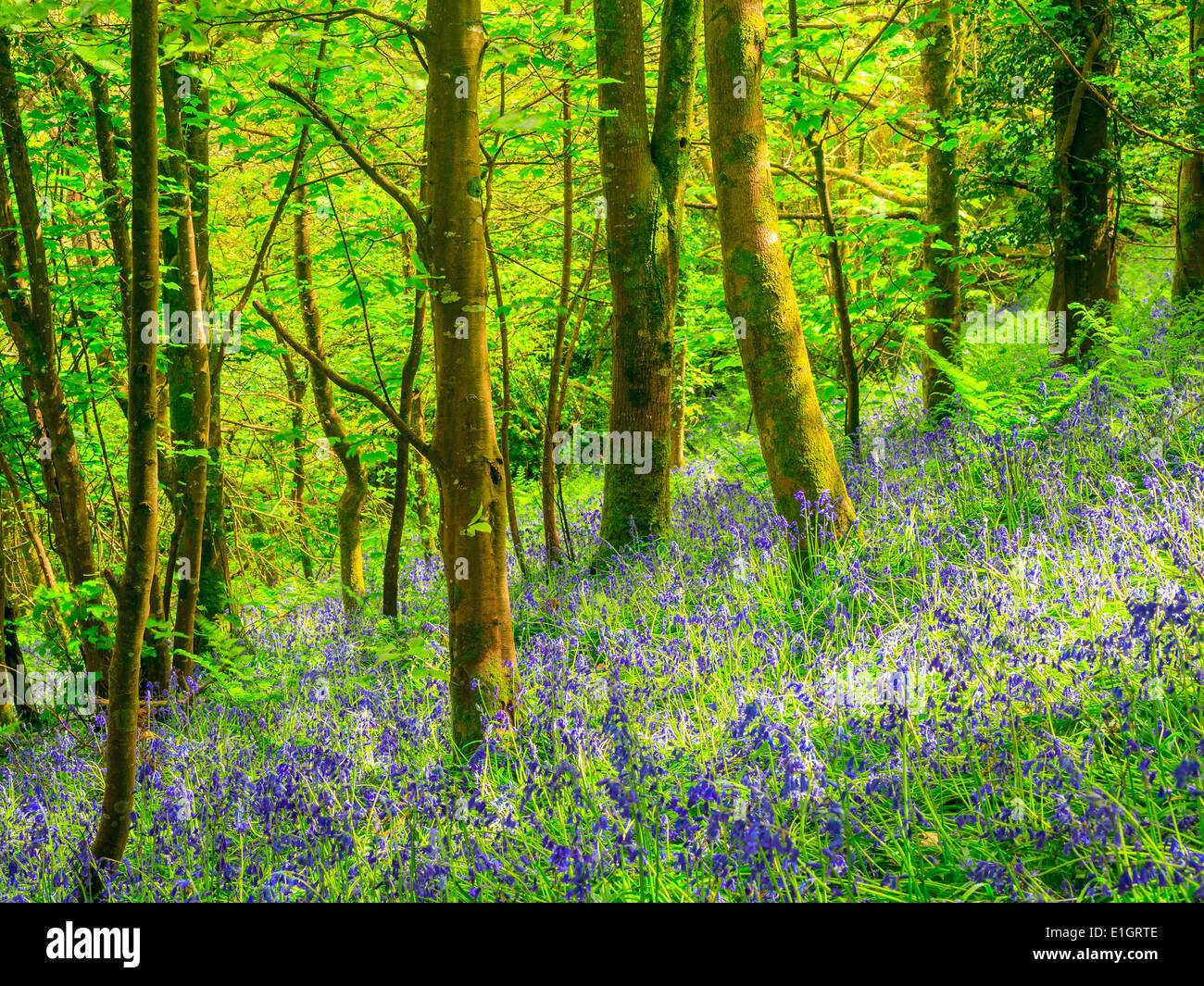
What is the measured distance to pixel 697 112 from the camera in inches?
431

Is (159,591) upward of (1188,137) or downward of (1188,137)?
downward

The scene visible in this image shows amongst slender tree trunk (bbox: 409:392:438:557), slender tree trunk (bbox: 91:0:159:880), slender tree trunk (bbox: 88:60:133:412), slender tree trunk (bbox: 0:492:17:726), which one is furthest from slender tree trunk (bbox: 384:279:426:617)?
A: slender tree trunk (bbox: 91:0:159:880)

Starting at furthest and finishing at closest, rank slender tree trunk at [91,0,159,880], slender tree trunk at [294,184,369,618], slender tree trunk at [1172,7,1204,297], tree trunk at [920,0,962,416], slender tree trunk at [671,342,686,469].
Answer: slender tree trunk at [671,342,686,469] → slender tree trunk at [294,184,369,618] → tree trunk at [920,0,962,416] → slender tree trunk at [1172,7,1204,297] → slender tree trunk at [91,0,159,880]

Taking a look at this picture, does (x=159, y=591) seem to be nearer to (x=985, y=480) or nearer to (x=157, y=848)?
(x=157, y=848)

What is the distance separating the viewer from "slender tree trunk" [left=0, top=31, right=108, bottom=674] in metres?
5.86

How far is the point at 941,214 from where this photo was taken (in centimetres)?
891

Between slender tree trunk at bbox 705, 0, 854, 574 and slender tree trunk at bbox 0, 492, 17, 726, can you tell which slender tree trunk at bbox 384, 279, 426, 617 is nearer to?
slender tree trunk at bbox 705, 0, 854, 574

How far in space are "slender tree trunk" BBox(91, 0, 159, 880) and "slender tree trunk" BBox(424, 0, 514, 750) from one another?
104 cm

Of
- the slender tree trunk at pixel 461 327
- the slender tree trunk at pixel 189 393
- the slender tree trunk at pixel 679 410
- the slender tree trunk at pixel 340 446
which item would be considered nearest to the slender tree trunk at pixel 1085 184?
the slender tree trunk at pixel 679 410

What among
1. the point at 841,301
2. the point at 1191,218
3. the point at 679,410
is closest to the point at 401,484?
the point at 841,301
